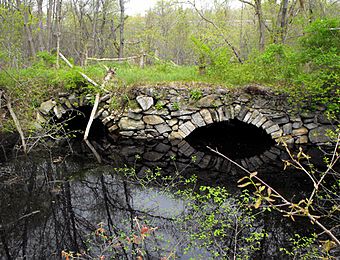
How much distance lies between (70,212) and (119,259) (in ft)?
4.80

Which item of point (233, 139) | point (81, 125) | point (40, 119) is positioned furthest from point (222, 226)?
point (81, 125)

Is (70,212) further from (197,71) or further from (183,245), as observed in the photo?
(197,71)

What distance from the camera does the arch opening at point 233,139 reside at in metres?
8.06

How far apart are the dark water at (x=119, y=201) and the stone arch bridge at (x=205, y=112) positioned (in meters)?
0.67

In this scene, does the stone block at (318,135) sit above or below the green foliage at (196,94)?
below

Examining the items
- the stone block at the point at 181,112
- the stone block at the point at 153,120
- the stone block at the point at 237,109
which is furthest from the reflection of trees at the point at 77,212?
the stone block at the point at 237,109

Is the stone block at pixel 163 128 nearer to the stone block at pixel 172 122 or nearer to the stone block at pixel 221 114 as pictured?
the stone block at pixel 172 122

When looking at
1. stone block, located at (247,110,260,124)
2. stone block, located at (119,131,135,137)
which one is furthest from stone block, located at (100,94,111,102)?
stone block, located at (247,110,260,124)

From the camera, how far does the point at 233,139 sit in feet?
29.6

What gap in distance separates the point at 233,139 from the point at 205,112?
5.24 feet

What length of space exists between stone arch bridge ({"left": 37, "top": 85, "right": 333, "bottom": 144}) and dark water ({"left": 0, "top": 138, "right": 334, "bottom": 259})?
674mm

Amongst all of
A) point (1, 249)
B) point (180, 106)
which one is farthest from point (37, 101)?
point (1, 249)

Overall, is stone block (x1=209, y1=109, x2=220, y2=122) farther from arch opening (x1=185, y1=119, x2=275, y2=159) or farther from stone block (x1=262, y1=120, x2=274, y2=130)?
stone block (x1=262, y1=120, x2=274, y2=130)

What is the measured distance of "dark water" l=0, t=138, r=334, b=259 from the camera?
3.80 meters
